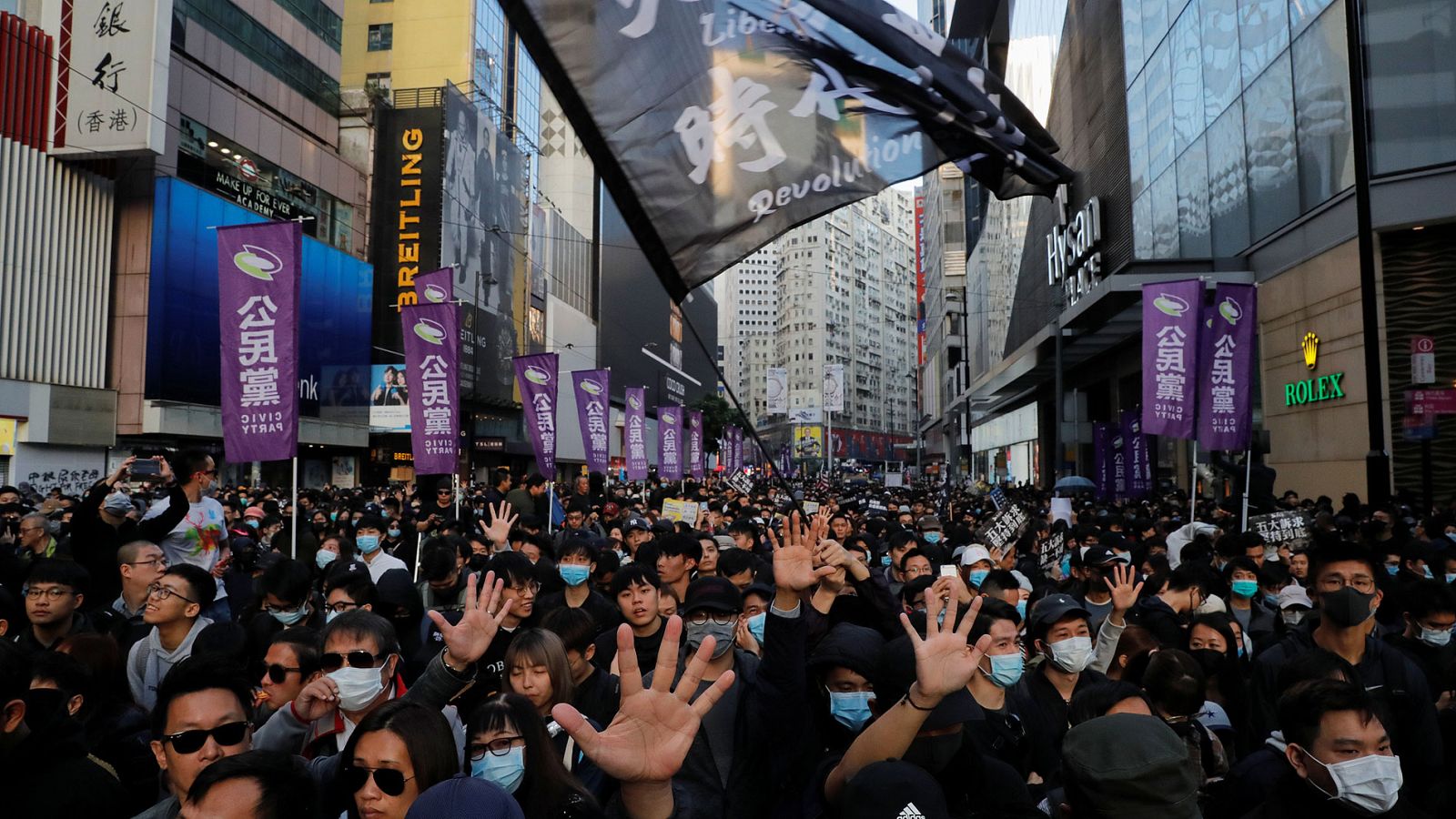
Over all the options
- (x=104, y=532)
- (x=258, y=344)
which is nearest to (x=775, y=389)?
(x=258, y=344)

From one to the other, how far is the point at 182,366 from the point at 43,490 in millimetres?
6533

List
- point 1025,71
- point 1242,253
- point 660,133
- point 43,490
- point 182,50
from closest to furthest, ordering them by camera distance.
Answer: point 660,133
point 1242,253
point 43,490
point 182,50
point 1025,71

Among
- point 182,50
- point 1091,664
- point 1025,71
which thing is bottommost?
point 1091,664

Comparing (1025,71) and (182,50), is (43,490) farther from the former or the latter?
(1025,71)

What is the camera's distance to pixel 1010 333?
47031 mm

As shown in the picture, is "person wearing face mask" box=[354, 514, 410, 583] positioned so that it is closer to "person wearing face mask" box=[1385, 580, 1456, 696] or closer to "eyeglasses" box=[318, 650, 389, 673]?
"eyeglasses" box=[318, 650, 389, 673]

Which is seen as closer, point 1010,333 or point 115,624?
point 115,624

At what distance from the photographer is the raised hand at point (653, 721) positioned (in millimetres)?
2764

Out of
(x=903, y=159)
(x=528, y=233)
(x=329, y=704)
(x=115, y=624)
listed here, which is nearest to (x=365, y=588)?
(x=115, y=624)

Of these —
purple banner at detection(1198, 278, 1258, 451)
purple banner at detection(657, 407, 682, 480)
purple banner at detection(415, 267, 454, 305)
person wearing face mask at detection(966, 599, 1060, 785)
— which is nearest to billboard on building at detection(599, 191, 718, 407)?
purple banner at detection(657, 407, 682, 480)

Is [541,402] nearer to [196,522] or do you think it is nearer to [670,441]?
[670,441]

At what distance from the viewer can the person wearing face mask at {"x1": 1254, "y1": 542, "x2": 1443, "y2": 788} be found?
4.12 metres

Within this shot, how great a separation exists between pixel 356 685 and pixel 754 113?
3468 mm

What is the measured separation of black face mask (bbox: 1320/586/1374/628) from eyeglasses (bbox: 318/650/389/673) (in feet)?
14.0
